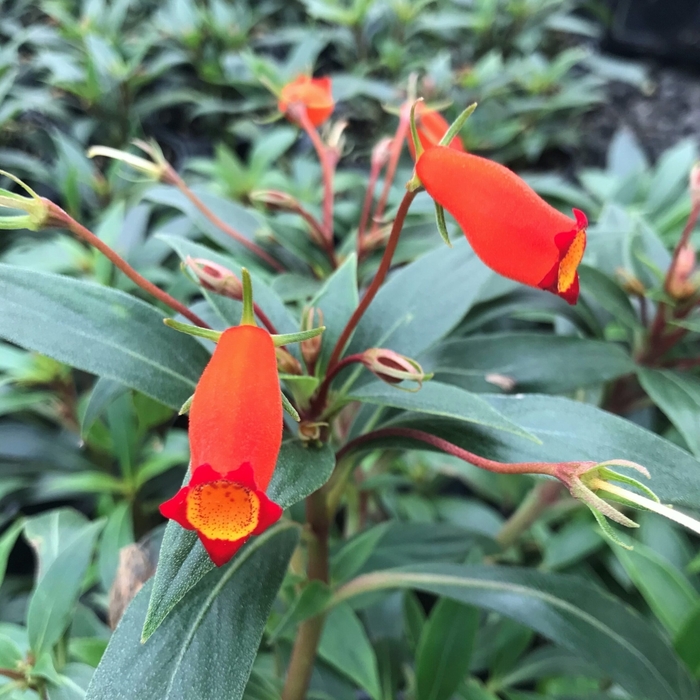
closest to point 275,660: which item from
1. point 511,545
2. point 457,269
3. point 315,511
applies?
point 315,511

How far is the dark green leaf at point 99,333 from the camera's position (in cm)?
39

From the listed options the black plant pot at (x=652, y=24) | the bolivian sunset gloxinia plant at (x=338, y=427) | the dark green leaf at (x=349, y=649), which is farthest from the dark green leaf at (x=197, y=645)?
the black plant pot at (x=652, y=24)

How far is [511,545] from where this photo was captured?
89cm

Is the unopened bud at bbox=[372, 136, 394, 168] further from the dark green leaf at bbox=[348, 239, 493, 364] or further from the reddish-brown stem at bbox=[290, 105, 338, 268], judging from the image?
the dark green leaf at bbox=[348, 239, 493, 364]

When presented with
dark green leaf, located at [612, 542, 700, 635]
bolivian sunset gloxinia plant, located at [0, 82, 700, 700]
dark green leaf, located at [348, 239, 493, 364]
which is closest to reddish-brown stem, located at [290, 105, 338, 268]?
bolivian sunset gloxinia plant, located at [0, 82, 700, 700]

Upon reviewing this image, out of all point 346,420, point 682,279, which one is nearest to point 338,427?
point 346,420

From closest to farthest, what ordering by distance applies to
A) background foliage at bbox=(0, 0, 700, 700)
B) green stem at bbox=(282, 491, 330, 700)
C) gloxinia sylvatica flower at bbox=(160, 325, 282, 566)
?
gloxinia sylvatica flower at bbox=(160, 325, 282, 566) → background foliage at bbox=(0, 0, 700, 700) → green stem at bbox=(282, 491, 330, 700)

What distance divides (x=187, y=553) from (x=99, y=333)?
7.0 inches

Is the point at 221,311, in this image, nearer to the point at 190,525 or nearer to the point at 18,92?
the point at 190,525

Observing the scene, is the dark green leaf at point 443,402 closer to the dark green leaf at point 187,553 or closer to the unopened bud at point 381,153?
the dark green leaf at point 187,553

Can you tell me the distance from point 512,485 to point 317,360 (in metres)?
0.69

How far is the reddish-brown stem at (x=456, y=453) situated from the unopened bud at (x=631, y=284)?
1.22ft

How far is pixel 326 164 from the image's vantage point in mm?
669

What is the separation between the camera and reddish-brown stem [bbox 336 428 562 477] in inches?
14.1
